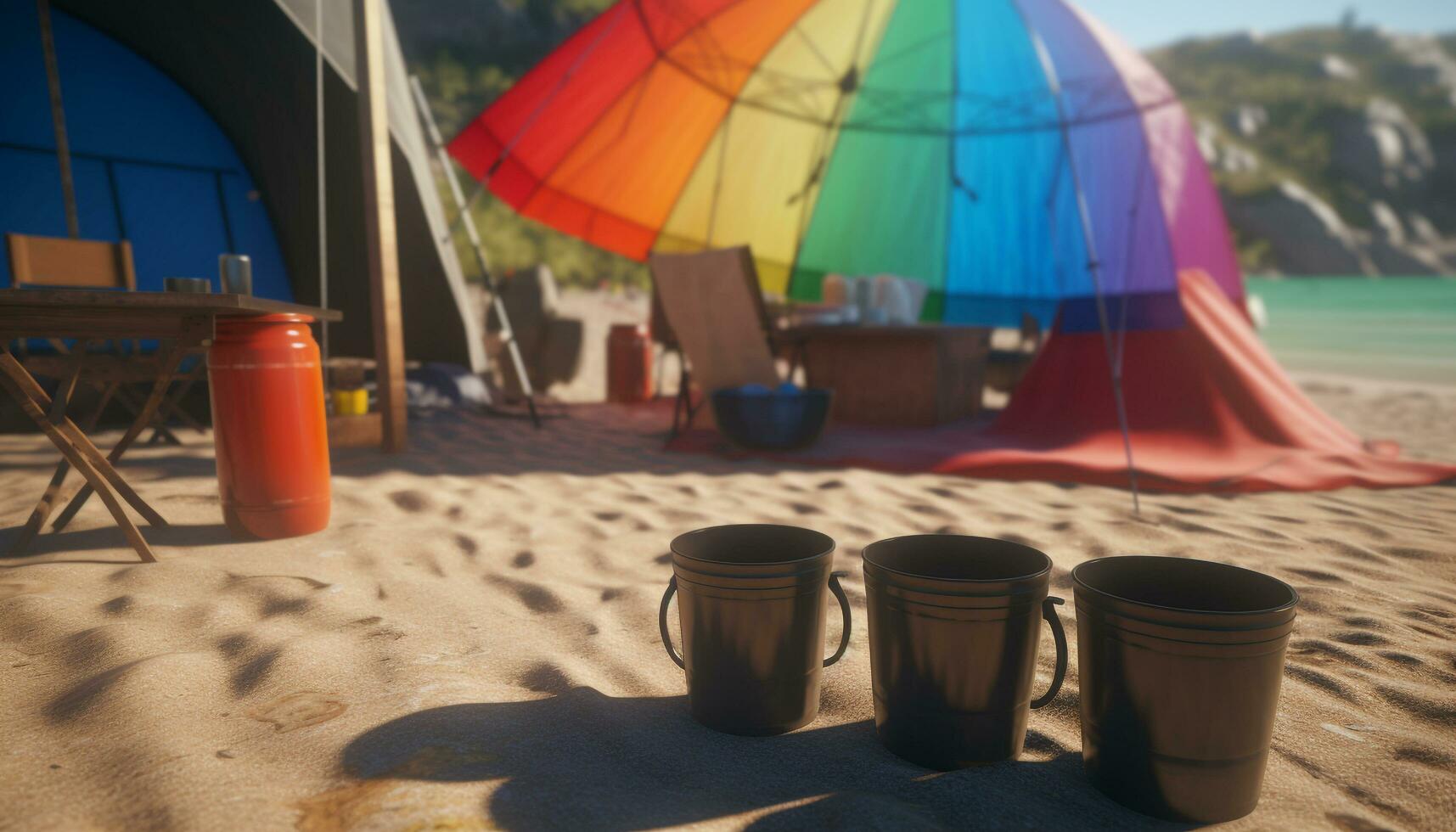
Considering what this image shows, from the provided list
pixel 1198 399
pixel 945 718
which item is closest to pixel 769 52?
pixel 1198 399

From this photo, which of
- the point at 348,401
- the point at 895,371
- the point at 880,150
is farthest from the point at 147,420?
the point at 880,150

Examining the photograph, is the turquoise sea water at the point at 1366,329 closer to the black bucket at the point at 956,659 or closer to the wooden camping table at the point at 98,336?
the black bucket at the point at 956,659

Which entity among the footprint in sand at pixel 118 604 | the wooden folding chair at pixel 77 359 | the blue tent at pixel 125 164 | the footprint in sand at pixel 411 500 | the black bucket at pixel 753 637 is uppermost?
the blue tent at pixel 125 164

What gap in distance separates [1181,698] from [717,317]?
362 cm

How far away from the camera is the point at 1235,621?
3.62 feet

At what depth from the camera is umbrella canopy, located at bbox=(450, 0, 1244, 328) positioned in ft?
16.1

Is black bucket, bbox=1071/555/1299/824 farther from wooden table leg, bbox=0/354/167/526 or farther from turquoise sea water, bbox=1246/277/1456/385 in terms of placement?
turquoise sea water, bbox=1246/277/1456/385

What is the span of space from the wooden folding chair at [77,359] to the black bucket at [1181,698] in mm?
2573

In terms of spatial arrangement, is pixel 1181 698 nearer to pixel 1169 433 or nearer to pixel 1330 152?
pixel 1169 433

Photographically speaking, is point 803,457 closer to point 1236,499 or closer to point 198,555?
point 1236,499

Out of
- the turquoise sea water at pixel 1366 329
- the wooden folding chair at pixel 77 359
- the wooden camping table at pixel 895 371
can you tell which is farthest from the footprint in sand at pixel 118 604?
the turquoise sea water at pixel 1366 329

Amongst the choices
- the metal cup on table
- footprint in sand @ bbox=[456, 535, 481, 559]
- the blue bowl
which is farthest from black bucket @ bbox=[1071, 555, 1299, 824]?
the blue bowl

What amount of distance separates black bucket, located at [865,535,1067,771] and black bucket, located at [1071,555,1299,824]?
91mm

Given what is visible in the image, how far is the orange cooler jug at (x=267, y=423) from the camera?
2432 mm
